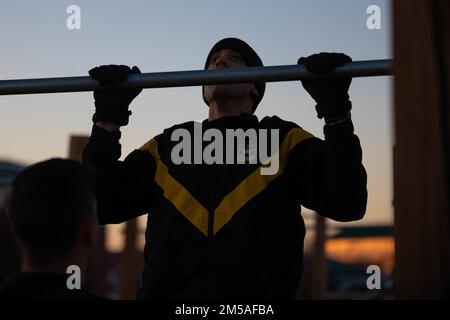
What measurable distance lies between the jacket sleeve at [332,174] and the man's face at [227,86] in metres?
0.33

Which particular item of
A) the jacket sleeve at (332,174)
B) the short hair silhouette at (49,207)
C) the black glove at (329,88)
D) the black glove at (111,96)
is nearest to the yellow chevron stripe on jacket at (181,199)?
the black glove at (111,96)

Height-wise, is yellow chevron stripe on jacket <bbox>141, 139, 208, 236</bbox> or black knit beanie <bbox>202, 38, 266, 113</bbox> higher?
black knit beanie <bbox>202, 38, 266, 113</bbox>

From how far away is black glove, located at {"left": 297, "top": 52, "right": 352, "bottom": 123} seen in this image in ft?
7.22

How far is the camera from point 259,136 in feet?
8.00

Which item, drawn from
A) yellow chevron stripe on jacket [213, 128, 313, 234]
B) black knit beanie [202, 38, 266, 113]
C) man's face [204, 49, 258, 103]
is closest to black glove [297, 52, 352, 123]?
yellow chevron stripe on jacket [213, 128, 313, 234]

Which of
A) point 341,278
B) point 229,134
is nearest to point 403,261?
point 229,134

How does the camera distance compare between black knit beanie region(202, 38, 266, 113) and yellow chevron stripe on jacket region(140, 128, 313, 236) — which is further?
black knit beanie region(202, 38, 266, 113)

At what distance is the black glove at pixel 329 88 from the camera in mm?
2201

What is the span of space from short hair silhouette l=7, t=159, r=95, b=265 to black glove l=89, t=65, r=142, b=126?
31.5 inches

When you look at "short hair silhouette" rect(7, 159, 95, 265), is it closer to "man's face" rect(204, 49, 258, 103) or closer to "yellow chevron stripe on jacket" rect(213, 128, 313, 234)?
"yellow chevron stripe on jacket" rect(213, 128, 313, 234)

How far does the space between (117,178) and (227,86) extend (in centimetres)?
48

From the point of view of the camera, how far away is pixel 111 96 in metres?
2.50
